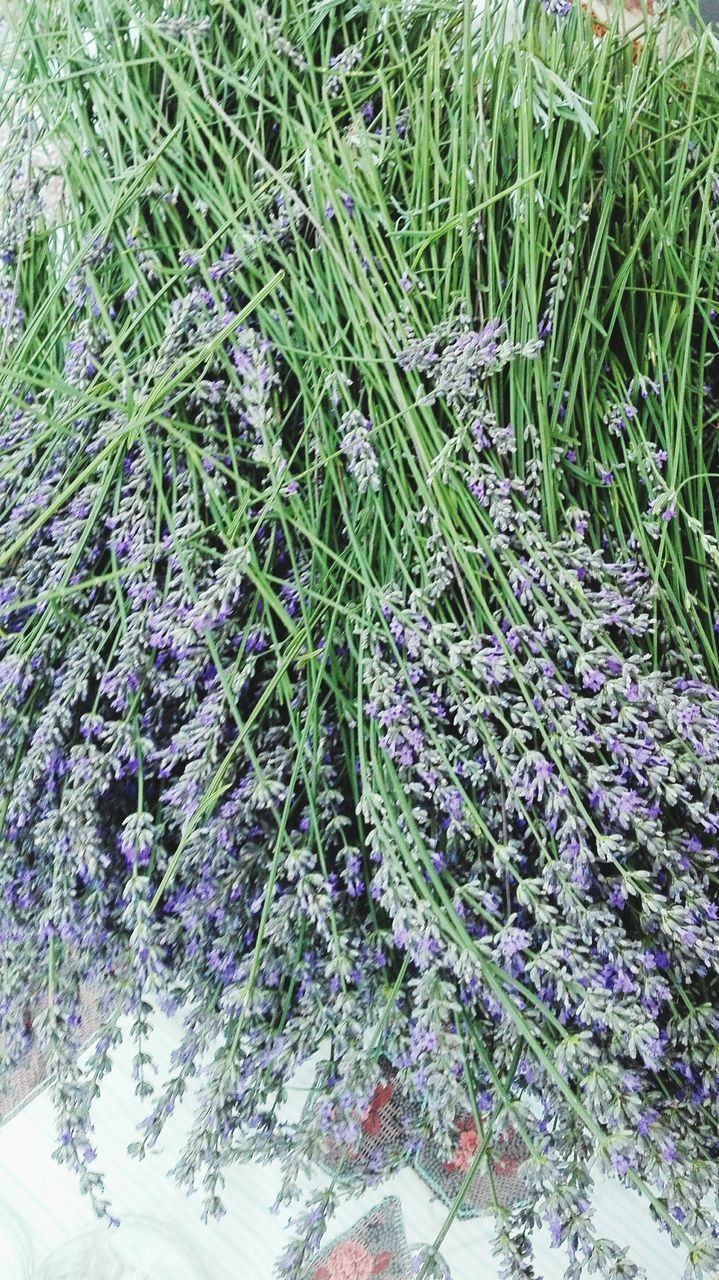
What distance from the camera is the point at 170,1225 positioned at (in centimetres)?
83

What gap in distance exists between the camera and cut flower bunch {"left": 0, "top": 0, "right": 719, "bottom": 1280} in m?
0.61

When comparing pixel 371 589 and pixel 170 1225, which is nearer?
pixel 371 589

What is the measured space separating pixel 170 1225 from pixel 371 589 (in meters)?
0.60

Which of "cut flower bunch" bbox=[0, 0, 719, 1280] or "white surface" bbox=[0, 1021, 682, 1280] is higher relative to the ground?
"cut flower bunch" bbox=[0, 0, 719, 1280]

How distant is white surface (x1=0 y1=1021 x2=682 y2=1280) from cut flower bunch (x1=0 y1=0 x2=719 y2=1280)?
0.16 ft

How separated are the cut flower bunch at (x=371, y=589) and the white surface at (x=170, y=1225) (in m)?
0.05

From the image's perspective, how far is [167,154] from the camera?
0.84m

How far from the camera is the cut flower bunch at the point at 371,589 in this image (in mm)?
608

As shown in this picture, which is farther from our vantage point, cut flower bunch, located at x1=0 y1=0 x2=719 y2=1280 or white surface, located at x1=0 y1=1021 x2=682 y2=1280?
white surface, located at x1=0 y1=1021 x2=682 y2=1280

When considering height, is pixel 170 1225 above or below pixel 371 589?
below

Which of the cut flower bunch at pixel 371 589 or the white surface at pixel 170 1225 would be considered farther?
the white surface at pixel 170 1225

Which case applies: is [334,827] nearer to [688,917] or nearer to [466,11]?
[688,917]

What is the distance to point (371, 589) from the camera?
2.21ft

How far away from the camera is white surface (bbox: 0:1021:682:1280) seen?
2.63ft
